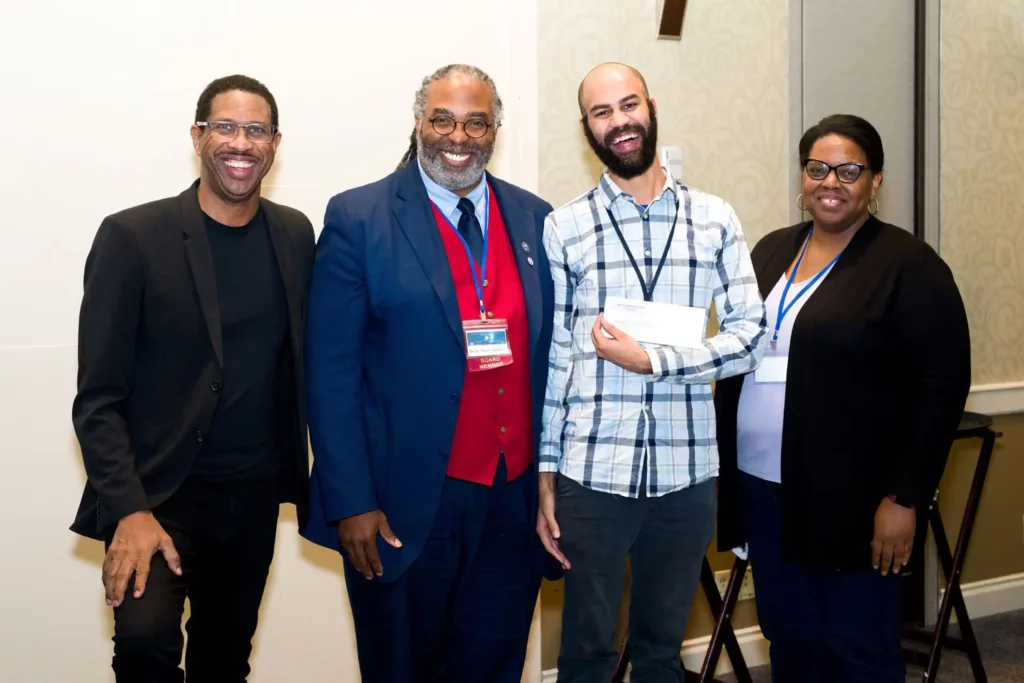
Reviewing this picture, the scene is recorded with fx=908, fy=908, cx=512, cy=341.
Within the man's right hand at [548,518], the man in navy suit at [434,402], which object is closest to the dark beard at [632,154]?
the man in navy suit at [434,402]

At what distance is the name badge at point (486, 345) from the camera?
6.45 ft


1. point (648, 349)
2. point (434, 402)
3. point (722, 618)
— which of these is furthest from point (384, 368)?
point (722, 618)

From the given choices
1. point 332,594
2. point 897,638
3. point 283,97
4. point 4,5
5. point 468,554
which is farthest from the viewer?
point 332,594

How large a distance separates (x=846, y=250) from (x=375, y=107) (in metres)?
1.48

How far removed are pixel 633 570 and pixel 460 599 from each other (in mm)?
411

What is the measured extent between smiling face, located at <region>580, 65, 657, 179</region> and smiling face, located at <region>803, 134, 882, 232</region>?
0.49 m

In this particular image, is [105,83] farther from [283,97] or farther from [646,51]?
[646,51]

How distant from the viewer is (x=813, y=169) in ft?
7.54

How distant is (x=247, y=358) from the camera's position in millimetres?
1985

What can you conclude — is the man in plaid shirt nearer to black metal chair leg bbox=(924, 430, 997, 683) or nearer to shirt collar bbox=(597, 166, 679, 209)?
shirt collar bbox=(597, 166, 679, 209)

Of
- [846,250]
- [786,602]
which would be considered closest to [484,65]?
[846,250]

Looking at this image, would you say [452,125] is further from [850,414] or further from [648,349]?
[850,414]

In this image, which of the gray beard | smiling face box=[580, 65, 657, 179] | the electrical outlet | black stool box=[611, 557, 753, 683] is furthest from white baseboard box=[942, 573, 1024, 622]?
the gray beard

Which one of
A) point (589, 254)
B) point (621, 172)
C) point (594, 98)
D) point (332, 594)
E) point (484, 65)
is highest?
point (484, 65)
